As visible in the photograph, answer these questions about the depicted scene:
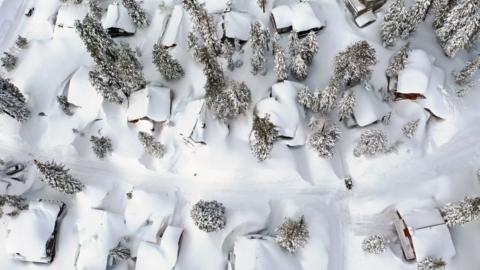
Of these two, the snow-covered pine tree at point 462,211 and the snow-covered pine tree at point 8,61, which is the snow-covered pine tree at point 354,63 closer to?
the snow-covered pine tree at point 462,211

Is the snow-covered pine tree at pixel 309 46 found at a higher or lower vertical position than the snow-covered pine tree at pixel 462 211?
higher

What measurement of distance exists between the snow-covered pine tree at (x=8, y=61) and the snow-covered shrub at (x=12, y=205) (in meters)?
17.1

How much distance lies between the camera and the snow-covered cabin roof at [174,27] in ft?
150

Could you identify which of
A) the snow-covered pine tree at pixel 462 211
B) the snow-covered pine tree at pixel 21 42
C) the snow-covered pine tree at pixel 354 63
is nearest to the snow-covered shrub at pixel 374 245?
the snow-covered pine tree at pixel 462 211

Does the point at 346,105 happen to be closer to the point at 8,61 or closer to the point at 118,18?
the point at 118,18

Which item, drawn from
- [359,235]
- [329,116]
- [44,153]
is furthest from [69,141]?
[359,235]

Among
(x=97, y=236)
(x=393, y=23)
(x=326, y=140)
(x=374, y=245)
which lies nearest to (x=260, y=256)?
(x=374, y=245)

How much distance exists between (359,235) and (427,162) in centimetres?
1127

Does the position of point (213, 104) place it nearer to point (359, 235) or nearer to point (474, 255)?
point (359, 235)

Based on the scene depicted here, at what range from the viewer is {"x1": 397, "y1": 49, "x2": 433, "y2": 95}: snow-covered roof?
136ft

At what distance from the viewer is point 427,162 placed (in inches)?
1654

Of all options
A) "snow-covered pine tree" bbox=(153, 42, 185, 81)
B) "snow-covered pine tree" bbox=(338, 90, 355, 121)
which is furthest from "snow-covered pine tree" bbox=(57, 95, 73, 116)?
"snow-covered pine tree" bbox=(338, 90, 355, 121)

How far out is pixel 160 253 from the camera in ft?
120

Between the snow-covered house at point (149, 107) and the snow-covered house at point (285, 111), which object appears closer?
the snow-covered house at point (285, 111)
